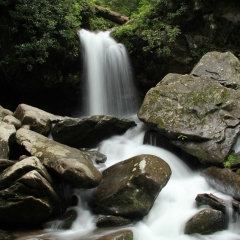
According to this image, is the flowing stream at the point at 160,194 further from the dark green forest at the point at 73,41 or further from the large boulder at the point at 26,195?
the dark green forest at the point at 73,41

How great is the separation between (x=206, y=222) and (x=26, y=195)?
295cm

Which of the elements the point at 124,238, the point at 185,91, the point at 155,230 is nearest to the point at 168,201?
the point at 155,230

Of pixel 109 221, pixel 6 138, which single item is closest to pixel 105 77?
pixel 6 138

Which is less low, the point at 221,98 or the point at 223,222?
the point at 221,98

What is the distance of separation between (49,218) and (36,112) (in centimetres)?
325

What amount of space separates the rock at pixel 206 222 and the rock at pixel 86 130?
356 cm

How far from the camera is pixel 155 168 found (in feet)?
16.4

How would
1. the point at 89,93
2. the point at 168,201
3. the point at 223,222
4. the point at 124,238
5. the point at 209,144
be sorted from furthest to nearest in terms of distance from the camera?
the point at 89,93 → the point at 209,144 → the point at 168,201 → the point at 223,222 → the point at 124,238

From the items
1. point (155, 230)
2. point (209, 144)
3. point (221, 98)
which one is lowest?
point (155, 230)

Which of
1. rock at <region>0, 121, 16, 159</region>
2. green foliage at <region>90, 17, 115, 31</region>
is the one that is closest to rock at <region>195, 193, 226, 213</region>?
rock at <region>0, 121, 16, 159</region>

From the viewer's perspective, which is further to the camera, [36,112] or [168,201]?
[36,112]

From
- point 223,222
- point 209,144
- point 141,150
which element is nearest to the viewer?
point 223,222

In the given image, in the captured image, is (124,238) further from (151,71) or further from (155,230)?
(151,71)

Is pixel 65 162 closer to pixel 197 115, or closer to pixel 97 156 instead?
pixel 97 156
